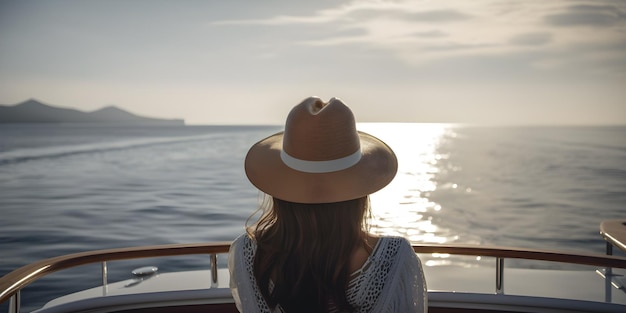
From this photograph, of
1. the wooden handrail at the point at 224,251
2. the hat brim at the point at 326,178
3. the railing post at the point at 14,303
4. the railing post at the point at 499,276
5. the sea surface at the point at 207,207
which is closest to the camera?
the hat brim at the point at 326,178

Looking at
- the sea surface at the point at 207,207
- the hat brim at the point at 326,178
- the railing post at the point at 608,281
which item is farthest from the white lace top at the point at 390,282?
the sea surface at the point at 207,207

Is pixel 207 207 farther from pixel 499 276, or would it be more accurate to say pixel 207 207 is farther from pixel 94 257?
pixel 499 276

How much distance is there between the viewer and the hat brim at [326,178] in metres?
1.00

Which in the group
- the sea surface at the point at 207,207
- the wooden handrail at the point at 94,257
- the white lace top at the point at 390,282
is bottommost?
the sea surface at the point at 207,207

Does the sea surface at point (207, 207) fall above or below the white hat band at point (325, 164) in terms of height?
below

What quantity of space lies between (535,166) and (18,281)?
3944 centimetres

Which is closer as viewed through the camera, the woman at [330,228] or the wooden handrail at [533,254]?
the woman at [330,228]

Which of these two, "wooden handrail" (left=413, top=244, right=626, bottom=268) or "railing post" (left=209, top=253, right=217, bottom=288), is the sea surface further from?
"railing post" (left=209, top=253, right=217, bottom=288)

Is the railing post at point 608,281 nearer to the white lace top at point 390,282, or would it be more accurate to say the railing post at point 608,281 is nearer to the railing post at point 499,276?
the railing post at point 499,276

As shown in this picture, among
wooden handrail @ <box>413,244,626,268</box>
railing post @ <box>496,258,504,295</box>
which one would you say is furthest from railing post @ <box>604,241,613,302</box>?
railing post @ <box>496,258,504,295</box>

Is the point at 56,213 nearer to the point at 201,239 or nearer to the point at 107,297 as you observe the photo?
the point at 201,239

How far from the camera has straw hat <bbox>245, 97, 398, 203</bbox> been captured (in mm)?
1003

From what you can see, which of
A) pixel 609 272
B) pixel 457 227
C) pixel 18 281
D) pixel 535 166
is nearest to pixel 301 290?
pixel 18 281

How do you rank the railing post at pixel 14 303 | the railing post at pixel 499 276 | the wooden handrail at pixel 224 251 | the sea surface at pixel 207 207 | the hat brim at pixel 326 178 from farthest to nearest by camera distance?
the sea surface at pixel 207 207 → the railing post at pixel 499 276 → the wooden handrail at pixel 224 251 → the railing post at pixel 14 303 → the hat brim at pixel 326 178
